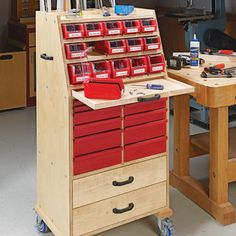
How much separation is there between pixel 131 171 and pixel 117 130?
0.25m

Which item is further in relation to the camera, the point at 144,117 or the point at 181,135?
the point at 181,135

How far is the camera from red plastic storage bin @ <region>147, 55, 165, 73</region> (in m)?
2.50

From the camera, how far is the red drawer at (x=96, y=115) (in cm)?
231

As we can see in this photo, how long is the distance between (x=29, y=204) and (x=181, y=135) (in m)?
1.11

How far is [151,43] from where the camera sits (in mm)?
2496

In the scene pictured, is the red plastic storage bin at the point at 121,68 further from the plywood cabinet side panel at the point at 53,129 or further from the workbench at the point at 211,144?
the workbench at the point at 211,144

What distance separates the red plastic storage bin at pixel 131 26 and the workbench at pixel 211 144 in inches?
19.8

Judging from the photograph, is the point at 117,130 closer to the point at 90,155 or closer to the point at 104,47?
the point at 90,155

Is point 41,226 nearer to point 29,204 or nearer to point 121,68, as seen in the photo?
point 29,204

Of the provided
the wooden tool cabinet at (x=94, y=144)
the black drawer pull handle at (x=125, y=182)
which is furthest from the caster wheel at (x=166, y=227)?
the black drawer pull handle at (x=125, y=182)

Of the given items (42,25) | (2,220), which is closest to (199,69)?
(42,25)

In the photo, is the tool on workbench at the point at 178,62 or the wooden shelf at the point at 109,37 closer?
the wooden shelf at the point at 109,37

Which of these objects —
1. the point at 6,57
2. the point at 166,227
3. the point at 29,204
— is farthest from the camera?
the point at 6,57

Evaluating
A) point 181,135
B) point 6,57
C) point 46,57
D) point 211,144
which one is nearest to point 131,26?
point 46,57
